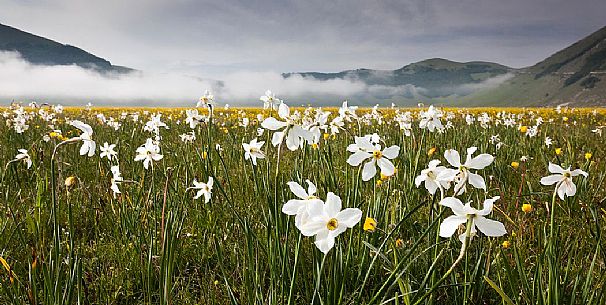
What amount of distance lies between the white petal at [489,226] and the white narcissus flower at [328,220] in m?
0.38

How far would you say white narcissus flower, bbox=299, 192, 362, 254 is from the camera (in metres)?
1.12

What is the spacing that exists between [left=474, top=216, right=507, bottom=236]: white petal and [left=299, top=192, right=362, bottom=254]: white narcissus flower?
383mm

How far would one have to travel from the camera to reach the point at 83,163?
502cm

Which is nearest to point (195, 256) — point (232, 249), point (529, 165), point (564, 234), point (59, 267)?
point (232, 249)

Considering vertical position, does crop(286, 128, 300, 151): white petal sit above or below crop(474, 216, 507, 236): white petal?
above

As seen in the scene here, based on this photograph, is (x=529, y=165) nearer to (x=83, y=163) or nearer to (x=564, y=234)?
(x=564, y=234)

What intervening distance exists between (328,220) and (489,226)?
0.51 metres

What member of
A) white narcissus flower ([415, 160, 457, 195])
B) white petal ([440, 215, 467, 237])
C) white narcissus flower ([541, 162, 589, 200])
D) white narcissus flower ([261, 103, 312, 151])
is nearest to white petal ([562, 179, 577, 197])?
white narcissus flower ([541, 162, 589, 200])

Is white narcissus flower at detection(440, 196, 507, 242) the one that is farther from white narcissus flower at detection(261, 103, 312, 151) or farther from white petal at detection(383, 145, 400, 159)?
white narcissus flower at detection(261, 103, 312, 151)

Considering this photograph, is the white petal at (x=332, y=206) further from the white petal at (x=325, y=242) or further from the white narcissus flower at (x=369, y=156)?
the white narcissus flower at (x=369, y=156)

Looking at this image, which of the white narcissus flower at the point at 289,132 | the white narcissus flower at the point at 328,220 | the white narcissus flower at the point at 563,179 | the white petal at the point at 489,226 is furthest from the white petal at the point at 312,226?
the white narcissus flower at the point at 563,179

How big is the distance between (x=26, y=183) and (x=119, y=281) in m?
2.75

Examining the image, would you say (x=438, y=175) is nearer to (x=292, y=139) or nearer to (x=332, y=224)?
(x=332, y=224)

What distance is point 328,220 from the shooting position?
1.15 m
